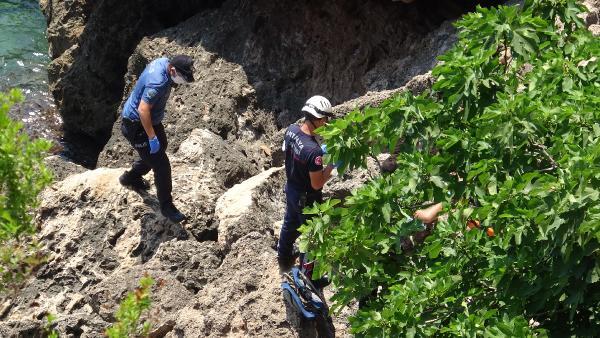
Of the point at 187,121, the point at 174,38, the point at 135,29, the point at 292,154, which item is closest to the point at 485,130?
the point at 292,154

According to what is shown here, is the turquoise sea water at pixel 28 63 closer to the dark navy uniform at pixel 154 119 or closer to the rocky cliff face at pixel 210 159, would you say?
the rocky cliff face at pixel 210 159

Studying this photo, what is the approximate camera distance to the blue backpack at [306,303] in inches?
299

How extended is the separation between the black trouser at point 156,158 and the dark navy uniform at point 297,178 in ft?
5.30

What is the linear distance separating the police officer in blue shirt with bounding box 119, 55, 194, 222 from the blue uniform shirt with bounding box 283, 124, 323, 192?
5.60ft

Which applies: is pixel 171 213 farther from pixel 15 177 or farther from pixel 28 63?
pixel 28 63

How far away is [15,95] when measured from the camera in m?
5.37

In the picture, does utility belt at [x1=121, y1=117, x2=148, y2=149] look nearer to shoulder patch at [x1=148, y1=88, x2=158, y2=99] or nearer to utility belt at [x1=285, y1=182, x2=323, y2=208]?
shoulder patch at [x1=148, y1=88, x2=158, y2=99]

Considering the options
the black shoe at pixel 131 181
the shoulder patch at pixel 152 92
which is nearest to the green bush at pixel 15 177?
the shoulder patch at pixel 152 92

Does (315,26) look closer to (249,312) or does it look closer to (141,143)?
(141,143)

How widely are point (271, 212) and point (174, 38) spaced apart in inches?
187

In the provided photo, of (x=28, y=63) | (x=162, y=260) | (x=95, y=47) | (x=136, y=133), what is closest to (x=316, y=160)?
(x=162, y=260)

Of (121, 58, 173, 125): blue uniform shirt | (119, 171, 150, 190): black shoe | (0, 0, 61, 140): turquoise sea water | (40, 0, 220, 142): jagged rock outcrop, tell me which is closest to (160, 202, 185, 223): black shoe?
(119, 171, 150, 190): black shoe

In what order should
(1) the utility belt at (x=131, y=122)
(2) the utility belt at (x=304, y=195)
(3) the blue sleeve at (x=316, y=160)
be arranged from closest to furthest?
(3) the blue sleeve at (x=316, y=160) < (2) the utility belt at (x=304, y=195) < (1) the utility belt at (x=131, y=122)

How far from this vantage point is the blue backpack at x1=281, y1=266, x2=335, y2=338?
7602 mm
